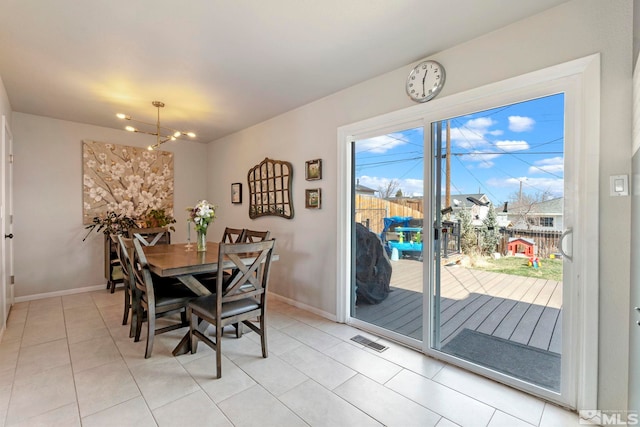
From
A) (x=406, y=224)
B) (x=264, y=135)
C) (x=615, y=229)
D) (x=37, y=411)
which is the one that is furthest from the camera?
(x=264, y=135)

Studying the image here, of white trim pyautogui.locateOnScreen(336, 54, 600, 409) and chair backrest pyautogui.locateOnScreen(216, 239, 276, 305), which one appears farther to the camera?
chair backrest pyautogui.locateOnScreen(216, 239, 276, 305)

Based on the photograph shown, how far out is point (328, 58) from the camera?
94.6 inches

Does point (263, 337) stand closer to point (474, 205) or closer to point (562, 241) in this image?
point (474, 205)

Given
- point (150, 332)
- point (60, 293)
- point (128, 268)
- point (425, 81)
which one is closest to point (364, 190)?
point (425, 81)

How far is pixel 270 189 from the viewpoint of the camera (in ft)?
13.1

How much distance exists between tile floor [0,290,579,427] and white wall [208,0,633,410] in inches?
24.1

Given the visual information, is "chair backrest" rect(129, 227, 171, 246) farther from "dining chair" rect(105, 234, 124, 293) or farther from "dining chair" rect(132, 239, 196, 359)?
"dining chair" rect(132, 239, 196, 359)

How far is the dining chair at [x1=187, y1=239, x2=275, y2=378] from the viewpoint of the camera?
2062 mm

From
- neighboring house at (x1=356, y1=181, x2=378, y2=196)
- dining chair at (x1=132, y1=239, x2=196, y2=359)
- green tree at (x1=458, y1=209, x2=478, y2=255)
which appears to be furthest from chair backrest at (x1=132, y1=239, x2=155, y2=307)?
green tree at (x1=458, y1=209, x2=478, y2=255)

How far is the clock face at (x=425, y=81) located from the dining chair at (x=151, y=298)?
2.57 meters

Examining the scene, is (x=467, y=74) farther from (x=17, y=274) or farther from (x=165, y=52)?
(x=17, y=274)

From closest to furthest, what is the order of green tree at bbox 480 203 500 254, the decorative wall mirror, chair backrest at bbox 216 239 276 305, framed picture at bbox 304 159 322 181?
1. chair backrest at bbox 216 239 276 305
2. green tree at bbox 480 203 500 254
3. framed picture at bbox 304 159 322 181
4. the decorative wall mirror

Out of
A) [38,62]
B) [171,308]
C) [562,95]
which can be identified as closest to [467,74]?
[562,95]

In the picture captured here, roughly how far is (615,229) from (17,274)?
19.8 feet
